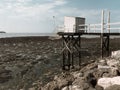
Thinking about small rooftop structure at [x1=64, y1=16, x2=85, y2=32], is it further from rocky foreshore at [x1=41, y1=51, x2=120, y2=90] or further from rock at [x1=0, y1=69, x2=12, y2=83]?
rocky foreshore at [x1=41, y1=51, x2=120, y2=90]

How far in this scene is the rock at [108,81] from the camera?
41.3ft

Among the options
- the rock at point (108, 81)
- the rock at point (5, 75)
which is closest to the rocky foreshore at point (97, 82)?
the rock at point (108, 81)

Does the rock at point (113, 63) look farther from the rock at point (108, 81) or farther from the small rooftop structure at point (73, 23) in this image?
the small rooftop structure at point (73, 23)

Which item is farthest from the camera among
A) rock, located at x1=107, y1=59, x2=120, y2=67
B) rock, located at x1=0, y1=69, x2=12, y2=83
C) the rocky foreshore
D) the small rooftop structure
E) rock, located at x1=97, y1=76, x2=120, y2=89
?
the small rooftop structure

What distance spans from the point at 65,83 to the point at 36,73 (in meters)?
9.46

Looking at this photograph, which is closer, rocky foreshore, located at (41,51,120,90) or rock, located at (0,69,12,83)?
rocky foreshore, located at (41,51,120,90)

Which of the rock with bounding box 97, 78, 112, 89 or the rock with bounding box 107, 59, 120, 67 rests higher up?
the rock with bounding box 107, 59, 120, 67

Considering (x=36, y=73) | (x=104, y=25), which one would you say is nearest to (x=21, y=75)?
(x=36, y=73)

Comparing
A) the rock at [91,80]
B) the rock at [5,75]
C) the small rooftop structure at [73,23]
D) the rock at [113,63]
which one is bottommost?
the rock at [5,75]

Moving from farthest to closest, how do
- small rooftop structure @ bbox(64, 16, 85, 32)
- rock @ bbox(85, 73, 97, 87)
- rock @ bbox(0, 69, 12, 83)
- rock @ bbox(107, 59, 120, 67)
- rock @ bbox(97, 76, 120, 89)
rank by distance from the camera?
small rooftop structure @ bbox(64, 16, 85, 32) → rock @ bbox(0, 69, 12, 83) → rock @ bbox(107, 59, 120, 67) → rock @ bbox(85, 73, 97, 87) → rock @ bbox(97, 76, 120, 89)

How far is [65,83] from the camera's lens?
1464cm

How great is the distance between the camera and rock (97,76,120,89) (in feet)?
41.3

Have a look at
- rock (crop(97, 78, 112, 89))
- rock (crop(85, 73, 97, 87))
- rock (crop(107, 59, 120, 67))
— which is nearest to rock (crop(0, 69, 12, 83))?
rock (crop(85, 73, 97, 87))

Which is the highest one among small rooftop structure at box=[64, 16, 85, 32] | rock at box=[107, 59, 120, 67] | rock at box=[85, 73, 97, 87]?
small rooftop structure at box=[64, 16, 85, 32]
